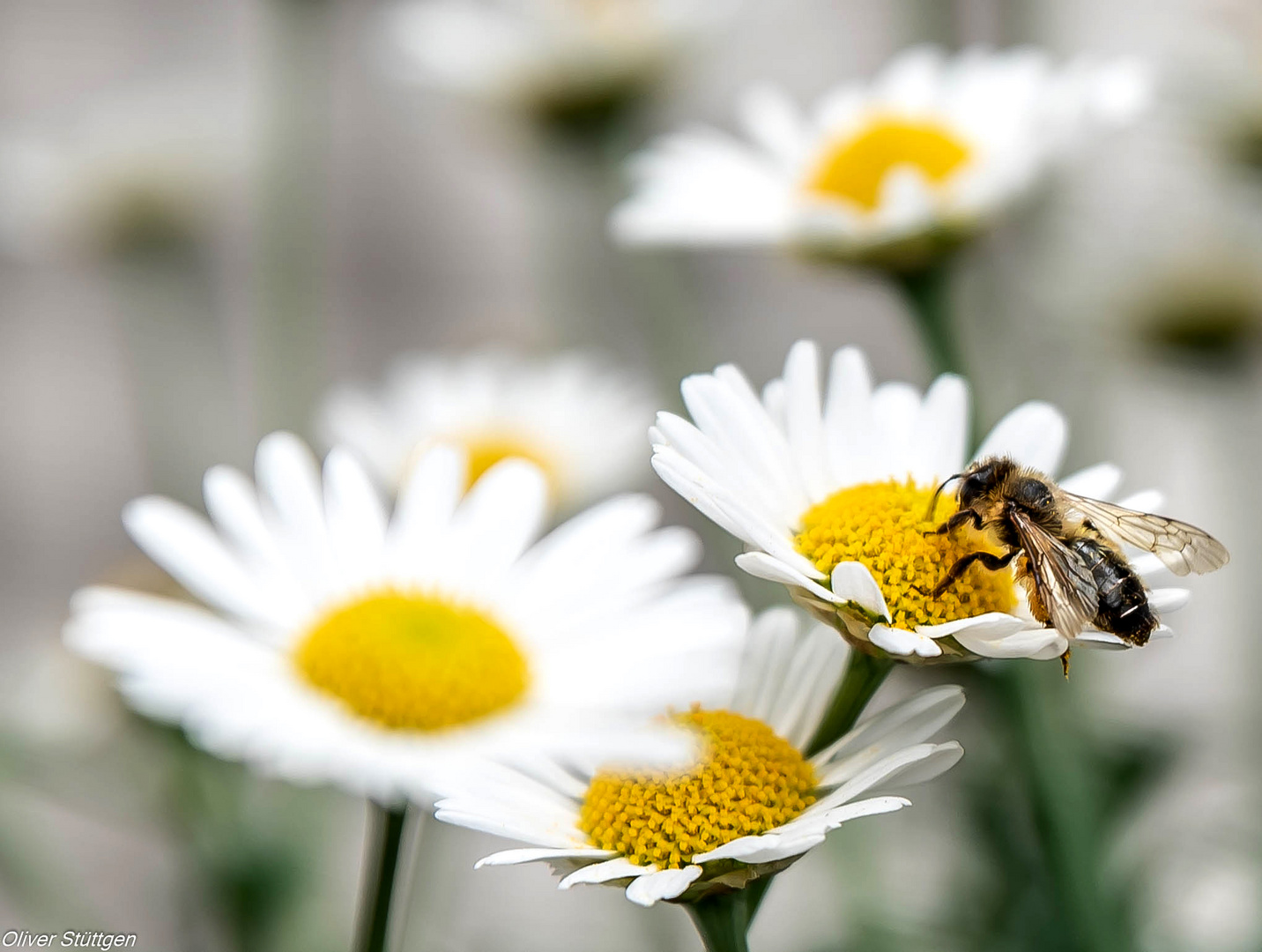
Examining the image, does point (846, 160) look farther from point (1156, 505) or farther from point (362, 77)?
point (362, 77)

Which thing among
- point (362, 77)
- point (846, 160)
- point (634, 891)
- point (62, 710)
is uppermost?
point (362, 77)

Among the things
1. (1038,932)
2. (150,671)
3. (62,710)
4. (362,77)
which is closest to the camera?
(150,671)

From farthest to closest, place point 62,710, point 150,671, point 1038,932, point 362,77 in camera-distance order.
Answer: point 362,77
point 62,710
point 1038,932
point 150,671

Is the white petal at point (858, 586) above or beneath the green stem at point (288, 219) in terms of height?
beneath

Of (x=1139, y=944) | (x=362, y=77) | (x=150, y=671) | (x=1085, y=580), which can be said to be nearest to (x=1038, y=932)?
(x=1139, y=944)

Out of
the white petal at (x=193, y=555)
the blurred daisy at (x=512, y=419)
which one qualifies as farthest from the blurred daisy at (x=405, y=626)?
the blurred daisy at (x=512, y=419)

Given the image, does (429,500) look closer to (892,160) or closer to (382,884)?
(382,884)

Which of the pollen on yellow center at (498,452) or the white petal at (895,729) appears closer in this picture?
the white petal at (895,729)

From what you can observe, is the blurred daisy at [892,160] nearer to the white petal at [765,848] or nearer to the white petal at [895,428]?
the white petal at [895,428]
